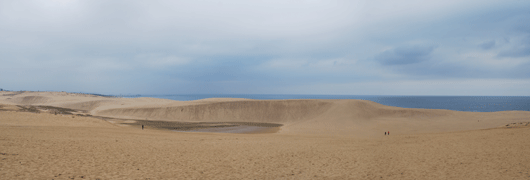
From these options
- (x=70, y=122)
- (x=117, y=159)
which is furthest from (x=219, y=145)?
(x=70, y=122)

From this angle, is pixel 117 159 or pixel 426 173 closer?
pixel 426 173

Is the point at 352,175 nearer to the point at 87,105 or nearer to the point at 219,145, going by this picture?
the point at 219,145

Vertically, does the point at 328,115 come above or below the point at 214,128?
above

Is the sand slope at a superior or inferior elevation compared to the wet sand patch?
superior

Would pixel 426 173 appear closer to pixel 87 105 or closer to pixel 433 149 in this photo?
pixel 433 149

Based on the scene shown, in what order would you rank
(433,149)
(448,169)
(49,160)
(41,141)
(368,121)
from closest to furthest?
(49,160)
(448,169)
(41,141)
(433,149)
(368,121)

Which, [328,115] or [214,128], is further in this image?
[328,115]

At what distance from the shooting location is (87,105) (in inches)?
2761

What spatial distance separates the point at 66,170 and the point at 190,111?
42.3 meters

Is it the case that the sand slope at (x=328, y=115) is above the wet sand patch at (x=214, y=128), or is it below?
above

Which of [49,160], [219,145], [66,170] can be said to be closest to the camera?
[66,170]

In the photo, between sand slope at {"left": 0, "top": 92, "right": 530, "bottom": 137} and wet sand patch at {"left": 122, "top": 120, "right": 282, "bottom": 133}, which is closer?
wet sand patch at {"left": 122, "top": 120, "right": 282, "bottom": 133}

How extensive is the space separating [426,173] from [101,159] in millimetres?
13713

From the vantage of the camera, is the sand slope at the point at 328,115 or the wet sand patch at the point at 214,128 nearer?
the wet sand patch at the point at 214,128
